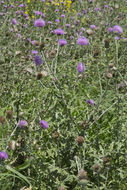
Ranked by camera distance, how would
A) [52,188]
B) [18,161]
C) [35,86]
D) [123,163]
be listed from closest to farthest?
[52,188]
[123,163]
[18,161]
[35,86]

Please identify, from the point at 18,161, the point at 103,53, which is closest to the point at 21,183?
the point at 18,161

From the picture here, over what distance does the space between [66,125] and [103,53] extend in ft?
5.39

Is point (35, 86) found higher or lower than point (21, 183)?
higher

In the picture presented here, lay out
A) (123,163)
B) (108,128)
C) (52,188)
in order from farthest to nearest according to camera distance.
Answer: (108,128) < (123,163) < (52,188)

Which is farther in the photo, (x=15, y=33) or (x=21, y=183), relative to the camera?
(x=15, y=33)

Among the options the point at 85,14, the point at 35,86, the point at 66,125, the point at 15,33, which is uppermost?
the point at 85,14

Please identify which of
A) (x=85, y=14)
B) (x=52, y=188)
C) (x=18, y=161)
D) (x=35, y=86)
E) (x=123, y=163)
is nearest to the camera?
(x=52, y=188)

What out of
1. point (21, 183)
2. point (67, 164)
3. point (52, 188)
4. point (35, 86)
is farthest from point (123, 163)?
point (35, 86)

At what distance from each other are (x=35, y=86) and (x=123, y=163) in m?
0.99

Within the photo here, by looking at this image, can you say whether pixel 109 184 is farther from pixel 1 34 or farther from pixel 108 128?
pixel 1 34

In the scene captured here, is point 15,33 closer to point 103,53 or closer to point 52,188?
point 103,53

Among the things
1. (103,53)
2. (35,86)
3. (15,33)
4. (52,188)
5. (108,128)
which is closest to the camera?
(52,188)

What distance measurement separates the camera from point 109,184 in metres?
1.60

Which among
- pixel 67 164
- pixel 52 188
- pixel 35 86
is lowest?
pixel 52 188
